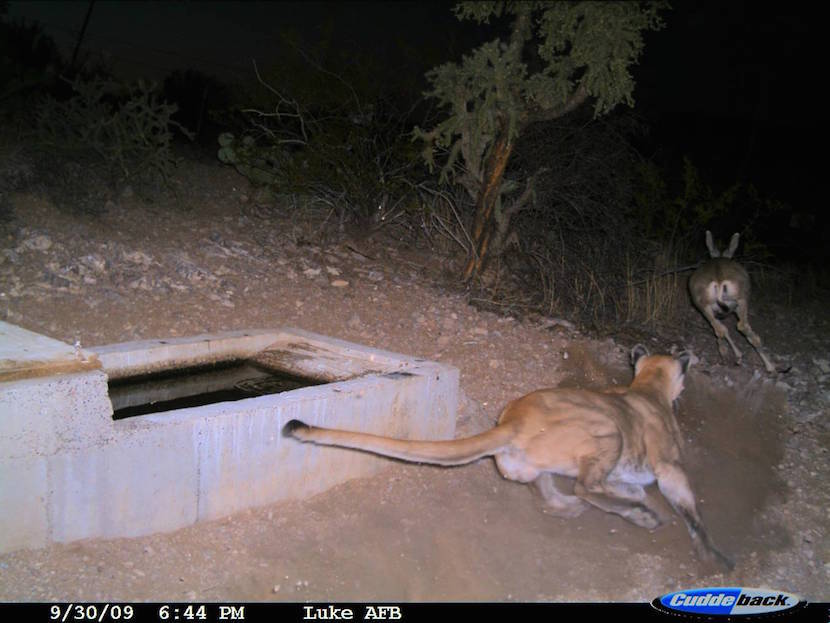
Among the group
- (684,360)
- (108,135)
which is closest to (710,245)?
(684,360)

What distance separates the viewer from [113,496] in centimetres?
430

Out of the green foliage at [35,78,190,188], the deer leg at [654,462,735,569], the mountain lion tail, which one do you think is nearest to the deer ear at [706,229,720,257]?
the deer leg at [654,462,735,569]

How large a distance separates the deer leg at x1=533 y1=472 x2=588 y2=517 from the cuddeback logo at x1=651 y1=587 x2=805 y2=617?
828 millimetres

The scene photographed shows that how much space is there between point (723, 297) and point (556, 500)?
5.22m

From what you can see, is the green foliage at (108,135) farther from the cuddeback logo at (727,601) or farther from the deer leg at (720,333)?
the cuddeback logo at (727,601)

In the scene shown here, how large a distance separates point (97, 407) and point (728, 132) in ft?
98.6

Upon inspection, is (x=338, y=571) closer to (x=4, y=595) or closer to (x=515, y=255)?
(x=4, y=595)

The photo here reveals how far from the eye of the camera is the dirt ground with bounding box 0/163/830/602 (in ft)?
14.4

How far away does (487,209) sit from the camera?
978 cm

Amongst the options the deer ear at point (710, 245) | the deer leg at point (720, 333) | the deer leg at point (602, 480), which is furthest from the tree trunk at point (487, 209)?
the deer leg at point (602, 480)

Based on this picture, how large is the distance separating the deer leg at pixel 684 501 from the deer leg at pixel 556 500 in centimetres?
57

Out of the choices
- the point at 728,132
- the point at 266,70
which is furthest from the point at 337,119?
the point at 728,132

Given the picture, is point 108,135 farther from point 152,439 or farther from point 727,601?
point 727,601

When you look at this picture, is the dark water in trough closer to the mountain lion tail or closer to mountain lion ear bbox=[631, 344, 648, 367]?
the mountain lion tail
